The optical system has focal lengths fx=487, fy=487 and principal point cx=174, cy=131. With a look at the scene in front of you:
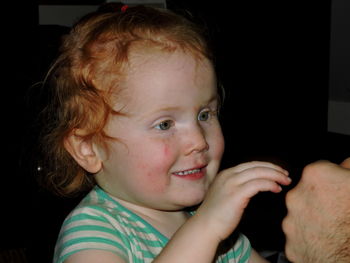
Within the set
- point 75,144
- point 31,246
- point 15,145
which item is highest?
point 75,144

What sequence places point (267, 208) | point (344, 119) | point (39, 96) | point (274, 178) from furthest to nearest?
point (344, 119), point (267, 208), point (39, 96), point (274, 178)

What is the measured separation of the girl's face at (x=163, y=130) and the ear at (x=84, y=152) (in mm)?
52

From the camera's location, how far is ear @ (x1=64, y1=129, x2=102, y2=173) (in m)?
0.97

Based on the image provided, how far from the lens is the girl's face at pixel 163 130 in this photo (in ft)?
2.91

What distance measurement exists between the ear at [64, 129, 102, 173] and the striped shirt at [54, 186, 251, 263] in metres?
0.06

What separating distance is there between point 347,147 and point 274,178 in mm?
2886

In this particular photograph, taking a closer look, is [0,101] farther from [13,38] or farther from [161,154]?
[161,154]

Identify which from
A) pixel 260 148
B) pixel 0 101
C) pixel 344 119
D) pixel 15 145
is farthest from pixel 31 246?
pixel 344 119

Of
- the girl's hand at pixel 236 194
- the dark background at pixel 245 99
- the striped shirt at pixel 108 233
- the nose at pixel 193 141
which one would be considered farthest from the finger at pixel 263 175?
the dark background at pixel 245 99

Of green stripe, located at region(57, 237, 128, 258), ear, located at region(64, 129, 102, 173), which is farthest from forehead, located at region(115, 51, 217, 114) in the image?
green stripe, located at region(57, 237, 128, 258)

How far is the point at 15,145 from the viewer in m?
1.27

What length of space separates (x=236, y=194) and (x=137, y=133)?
0.23 m

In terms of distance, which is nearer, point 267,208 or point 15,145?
point 15,145

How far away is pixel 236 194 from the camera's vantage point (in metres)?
0.77
